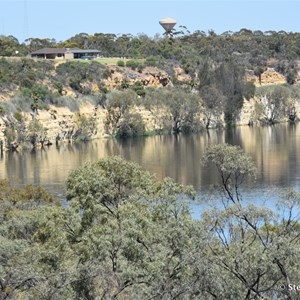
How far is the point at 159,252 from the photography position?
17.9 m

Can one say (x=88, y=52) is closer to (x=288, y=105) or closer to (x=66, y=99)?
(x=66, y=99)

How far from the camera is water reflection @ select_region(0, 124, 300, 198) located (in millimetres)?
50781

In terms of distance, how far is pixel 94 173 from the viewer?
24875mm

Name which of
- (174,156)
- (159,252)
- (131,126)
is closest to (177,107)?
(131,126)

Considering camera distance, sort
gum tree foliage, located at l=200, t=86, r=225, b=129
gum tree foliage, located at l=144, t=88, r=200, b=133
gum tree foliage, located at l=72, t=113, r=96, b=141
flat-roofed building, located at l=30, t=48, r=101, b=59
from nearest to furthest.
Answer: gum tree foliage, located at l=72, t=113, r=96, b=141, gum tree foliage, located at l=144, t=88, r=200, b=133, gum tree foliage, located at l=200, t=86, r=225, b=129, flat-roofed building, located at l=30, t=48, r=101, b=59

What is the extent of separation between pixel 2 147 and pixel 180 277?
200ft

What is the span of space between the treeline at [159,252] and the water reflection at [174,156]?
2202 centimetres

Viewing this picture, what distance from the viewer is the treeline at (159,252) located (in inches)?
629

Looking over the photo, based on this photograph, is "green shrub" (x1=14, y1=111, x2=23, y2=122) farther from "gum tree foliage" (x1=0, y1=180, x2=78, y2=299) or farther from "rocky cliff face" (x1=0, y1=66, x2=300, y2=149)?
"gum tree foliage" (x1=0, y1=180, x2=78, y2=299)

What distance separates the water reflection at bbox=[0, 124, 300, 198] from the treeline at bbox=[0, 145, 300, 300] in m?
22.0

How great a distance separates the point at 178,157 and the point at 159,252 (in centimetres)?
4572

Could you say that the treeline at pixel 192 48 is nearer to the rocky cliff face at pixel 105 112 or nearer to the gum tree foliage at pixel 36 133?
the rocky cliff face at pixel 105 112

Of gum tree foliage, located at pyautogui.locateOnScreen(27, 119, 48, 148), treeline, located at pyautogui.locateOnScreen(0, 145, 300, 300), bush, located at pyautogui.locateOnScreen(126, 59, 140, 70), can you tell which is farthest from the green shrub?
treeline, located at pyautogui.locateOnScreen(0, 145, 300, 300)

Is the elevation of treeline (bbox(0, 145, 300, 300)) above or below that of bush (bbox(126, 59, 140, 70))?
below
